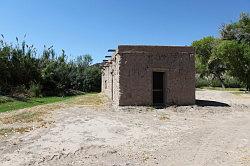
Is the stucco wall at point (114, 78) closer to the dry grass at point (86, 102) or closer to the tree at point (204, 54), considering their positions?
the dry grass at point (86, 102)

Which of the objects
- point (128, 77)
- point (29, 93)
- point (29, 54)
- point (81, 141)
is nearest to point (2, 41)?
point (29, 54)

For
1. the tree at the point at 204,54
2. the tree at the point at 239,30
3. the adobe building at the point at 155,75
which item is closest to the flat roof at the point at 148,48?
the adobe building at the point at 155,75

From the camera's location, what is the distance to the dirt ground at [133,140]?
360 inches

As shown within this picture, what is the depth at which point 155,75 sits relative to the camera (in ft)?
66.8

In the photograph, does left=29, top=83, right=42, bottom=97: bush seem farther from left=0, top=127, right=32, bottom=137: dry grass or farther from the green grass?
left=0, top=127, right=32, bottom=137: dry grass

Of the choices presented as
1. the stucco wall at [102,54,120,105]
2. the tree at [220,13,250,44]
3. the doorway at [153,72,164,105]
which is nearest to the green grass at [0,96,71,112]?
the stucco wall at [102,54,120,105]

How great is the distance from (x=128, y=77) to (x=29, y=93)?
48.4 feet

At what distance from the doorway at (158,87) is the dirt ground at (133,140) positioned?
2.83m

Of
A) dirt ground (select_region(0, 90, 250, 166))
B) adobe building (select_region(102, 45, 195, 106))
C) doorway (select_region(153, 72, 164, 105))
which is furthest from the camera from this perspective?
doorway (select_region(153, 72, 164, 105))

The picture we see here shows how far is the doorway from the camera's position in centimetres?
2038

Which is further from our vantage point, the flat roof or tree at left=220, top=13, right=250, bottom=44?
tree at left=220, top=13, right=250, bottom=44

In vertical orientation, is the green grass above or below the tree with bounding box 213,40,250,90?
below

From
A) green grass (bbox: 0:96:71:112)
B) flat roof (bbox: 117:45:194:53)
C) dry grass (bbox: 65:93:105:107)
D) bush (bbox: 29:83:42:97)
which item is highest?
flat roof (bbox: 117:45:194:53)

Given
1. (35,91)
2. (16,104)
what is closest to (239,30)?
(35,91)
